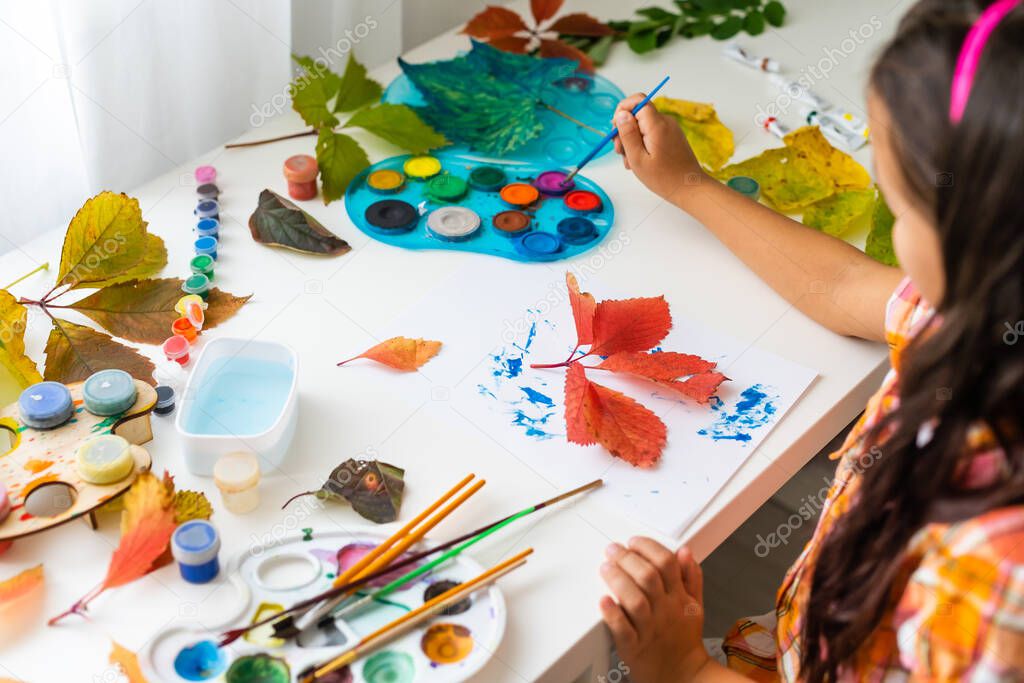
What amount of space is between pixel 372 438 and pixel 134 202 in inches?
12.2

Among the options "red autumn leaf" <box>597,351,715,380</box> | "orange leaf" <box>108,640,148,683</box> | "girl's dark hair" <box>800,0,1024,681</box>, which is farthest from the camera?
"red autumn leaf" <box>597,351,715,380</box>

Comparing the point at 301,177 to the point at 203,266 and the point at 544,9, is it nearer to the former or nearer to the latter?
the point at 203,266

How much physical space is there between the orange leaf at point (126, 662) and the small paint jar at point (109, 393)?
19 cm

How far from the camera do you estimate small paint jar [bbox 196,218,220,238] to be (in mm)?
998

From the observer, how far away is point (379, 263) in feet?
3.29

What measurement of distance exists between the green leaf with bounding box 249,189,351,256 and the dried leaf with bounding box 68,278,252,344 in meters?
0.10

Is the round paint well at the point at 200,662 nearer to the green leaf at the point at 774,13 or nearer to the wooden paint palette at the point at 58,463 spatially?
the wooden paint palette at the point at 58,463

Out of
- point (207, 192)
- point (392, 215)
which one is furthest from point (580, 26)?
point (207, 192)

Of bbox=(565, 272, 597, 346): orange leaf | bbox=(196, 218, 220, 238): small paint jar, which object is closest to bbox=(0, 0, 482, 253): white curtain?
bbox=(196, 218, 220, 238): small paint jar

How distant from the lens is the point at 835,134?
1195mm

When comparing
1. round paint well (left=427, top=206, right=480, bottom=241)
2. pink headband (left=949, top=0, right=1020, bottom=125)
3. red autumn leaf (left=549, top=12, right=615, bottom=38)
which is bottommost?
round paint well (left=427, top=206, right=480, bottom=241)

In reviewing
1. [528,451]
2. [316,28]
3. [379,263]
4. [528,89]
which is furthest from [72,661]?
[316,28]

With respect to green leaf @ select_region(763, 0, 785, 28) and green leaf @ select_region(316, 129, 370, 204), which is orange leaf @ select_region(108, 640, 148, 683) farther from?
green leaf @ select_region(763, 0, 785, 28)

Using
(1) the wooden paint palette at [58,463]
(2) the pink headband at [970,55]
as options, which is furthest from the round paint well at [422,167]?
(2) the pink headband at [970,55]
